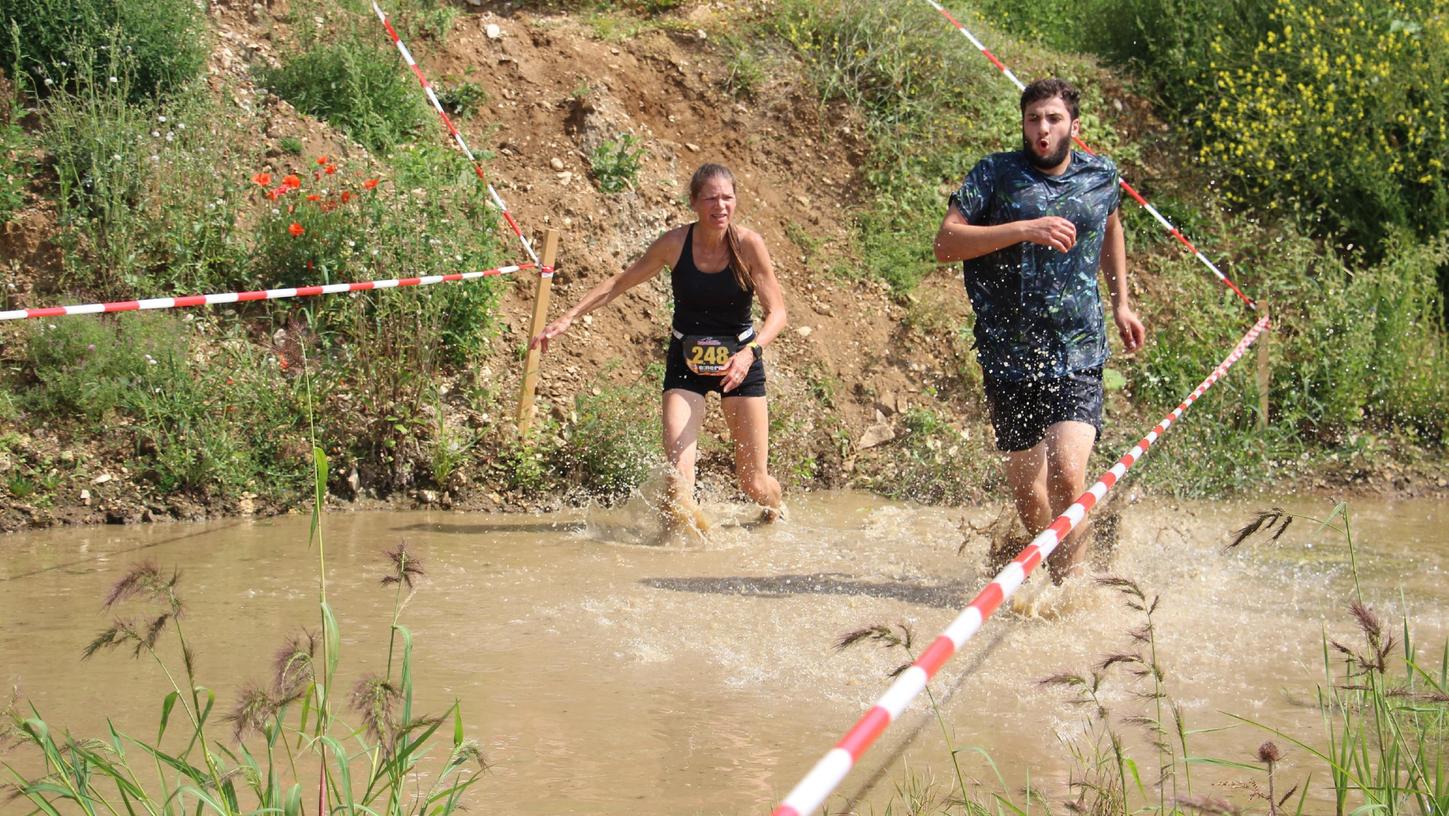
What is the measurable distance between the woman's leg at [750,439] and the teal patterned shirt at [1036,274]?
68.9 inches

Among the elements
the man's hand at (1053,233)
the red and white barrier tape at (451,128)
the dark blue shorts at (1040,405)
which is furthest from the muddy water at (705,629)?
the red and white barrier tape at (451,128)

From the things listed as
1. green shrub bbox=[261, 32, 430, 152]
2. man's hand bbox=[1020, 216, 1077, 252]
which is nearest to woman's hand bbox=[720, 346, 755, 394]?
man's hand bbox=[1020, 216, 1077, 252]

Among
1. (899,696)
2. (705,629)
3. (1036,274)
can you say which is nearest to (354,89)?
(705,629)

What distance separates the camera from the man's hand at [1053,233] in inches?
200

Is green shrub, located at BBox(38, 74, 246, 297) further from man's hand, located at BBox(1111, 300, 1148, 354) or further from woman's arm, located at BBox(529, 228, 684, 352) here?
man's hand, located at BBox(1111, 300, 1148, 354)

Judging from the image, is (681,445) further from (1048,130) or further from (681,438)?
(1048,130)

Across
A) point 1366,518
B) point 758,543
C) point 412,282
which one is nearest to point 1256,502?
point 1366,518

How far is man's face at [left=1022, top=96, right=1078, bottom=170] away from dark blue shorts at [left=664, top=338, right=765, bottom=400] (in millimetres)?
2040

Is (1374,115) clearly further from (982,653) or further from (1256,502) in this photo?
(982,653)

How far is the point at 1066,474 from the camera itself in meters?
5.48

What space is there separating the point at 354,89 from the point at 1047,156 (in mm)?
5594

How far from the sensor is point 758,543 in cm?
736

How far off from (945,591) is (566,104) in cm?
568

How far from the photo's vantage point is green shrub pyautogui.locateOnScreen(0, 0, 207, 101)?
8828mm
